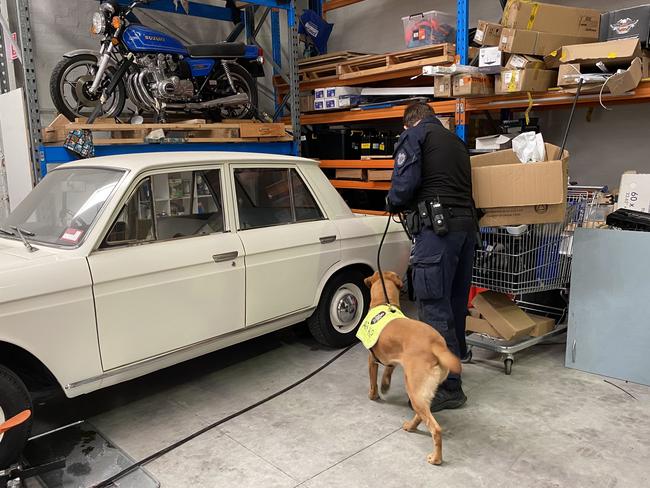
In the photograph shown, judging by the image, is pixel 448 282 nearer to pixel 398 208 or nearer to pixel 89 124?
pixel 398 208

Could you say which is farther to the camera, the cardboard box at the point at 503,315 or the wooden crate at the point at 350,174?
the wooden crate at the point at 350,174

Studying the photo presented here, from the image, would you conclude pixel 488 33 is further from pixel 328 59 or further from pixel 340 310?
pixel 340 310

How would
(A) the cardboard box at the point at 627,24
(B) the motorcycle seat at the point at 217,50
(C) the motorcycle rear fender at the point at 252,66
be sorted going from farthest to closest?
(C) the motorcycle rear fender at the point at 252,66 < (B) the motorcycle seat at the point at 217,50 < (A) the cardboard box at the point at 627,24

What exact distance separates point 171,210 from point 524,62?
120 inches

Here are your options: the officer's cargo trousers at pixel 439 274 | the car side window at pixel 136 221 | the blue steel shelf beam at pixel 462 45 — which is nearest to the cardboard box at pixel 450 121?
the blue steel shelf beam at pixel 462 45

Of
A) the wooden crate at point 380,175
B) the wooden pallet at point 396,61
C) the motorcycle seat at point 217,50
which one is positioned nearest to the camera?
the wooden pallet at point 396,61

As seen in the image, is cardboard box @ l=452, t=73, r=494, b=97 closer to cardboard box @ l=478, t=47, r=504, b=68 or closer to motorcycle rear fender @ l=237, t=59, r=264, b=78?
cardboard box @ l=478, t=47, r=504, b=68

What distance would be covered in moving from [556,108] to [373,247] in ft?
9.09

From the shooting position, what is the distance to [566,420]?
328 cm

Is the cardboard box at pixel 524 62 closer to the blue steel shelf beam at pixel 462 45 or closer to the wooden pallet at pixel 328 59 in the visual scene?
the blue steel shelf beam at pixel 462 45

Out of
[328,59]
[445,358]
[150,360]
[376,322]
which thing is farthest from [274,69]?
[445,358]

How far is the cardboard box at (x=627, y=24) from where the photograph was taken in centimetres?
403

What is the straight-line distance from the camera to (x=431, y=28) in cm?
541

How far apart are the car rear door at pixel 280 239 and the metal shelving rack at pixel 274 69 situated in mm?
1605
